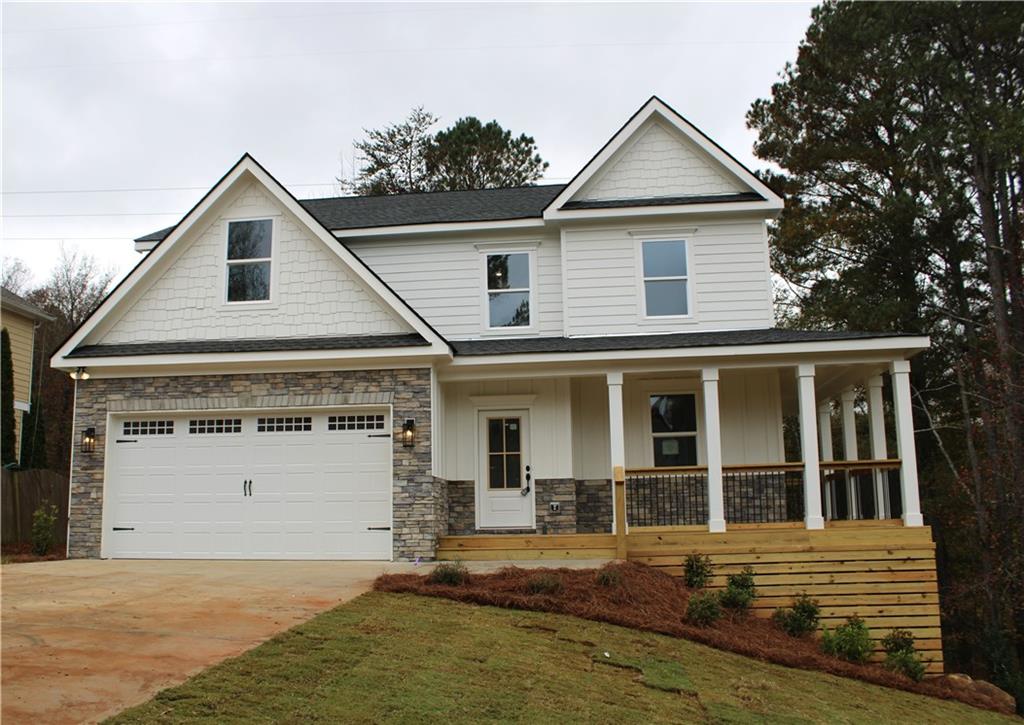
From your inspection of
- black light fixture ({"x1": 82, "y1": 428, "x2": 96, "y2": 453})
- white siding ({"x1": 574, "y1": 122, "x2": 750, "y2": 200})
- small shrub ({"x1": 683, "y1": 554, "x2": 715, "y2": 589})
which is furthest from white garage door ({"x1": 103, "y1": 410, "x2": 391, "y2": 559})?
white siding ({"x1": 574, "y1": 122, "x2": 750, "y2": 200})

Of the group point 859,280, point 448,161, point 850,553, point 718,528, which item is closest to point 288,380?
point 718,528

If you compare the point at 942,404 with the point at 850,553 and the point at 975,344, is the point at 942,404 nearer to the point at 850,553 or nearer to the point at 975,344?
the point at 975,344

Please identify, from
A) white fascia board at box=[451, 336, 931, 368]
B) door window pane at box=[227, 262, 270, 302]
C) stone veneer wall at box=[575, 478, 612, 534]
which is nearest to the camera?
white fascia board at box=[451, 336, 931, 368]

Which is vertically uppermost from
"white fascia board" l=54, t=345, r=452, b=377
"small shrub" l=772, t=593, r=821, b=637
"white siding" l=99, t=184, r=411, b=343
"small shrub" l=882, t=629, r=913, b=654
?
"white siding" l=99, t=184, r=411, b=343

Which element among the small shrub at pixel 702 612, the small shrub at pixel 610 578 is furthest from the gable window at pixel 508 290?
Answer: the small shrub at pixel 702 612

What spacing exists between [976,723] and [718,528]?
4.26 m

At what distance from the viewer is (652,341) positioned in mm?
14898

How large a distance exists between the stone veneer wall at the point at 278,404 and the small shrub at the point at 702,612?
439 centimetres

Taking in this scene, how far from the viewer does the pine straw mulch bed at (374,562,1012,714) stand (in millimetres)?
10109

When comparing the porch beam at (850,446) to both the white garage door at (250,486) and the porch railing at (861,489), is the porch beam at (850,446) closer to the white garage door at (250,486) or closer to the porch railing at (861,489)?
the porch railing at (861,489)

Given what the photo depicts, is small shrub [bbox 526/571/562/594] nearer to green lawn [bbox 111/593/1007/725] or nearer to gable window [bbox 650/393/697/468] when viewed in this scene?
green lawn [bbox 111/593/1007/725]

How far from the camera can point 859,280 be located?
74.9 ft

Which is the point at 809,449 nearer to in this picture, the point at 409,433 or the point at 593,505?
the point at 593,505

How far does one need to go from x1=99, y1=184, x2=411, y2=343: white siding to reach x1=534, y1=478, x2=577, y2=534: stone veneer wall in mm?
3561
